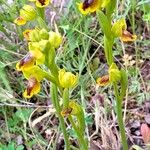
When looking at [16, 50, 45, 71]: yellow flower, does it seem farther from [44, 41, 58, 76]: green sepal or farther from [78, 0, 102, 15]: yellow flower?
[78, 0, 102, 15]: yellow flower

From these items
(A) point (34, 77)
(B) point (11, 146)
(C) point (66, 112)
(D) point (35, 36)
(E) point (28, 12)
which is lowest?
(B) point (11, 146)

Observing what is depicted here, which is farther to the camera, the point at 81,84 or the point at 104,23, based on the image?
the point at 81,84

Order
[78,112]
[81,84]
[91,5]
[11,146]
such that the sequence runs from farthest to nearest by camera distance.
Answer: [81,84] → [11,146] → [78,112] → [91,5]

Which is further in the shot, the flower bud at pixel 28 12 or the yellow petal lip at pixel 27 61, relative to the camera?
the flower bud at pixel 28 12

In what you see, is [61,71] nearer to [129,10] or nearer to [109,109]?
[109,109]

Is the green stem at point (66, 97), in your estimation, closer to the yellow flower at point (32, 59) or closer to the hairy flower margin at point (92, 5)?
the yellow flower at point (32, 59)

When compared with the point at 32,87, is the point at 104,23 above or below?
above

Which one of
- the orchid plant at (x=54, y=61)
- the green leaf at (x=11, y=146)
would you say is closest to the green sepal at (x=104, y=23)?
the orchid plant at (x=54, y=61)

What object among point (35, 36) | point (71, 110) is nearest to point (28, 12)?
point (35, 36)

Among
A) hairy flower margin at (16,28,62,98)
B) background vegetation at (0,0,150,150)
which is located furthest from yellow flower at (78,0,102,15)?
background vegetation at (0,0,150,150)

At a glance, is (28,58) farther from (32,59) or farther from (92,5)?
(92,5)
